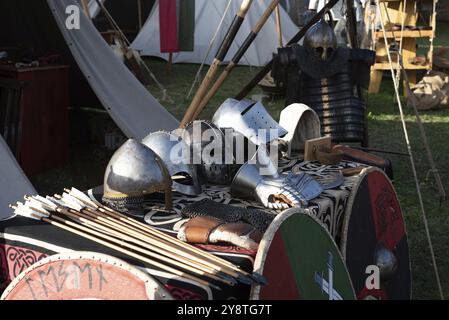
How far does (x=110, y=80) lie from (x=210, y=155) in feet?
8.11

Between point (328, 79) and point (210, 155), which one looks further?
point (328, 79)

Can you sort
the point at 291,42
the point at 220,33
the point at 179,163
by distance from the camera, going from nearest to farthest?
the point at 179,163 < the point at 291,42 < the point at 220,33

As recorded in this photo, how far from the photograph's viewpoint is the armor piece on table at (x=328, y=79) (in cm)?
526

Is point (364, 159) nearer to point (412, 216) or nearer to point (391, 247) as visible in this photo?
point (391, 247)

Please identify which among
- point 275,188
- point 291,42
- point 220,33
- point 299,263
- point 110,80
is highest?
point 220,33

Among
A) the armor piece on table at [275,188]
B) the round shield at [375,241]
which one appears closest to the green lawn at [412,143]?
the round shield at [375,241]

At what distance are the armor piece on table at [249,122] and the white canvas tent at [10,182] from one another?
4.69 ft

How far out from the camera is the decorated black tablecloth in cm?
209

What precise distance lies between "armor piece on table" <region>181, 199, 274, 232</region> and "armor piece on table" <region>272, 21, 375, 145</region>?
8.65ft

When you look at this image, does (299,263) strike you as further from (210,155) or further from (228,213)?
(210,155)

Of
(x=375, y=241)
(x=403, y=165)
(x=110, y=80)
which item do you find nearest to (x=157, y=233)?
(x=375, y=241)

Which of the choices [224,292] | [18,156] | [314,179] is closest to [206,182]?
[314,179]

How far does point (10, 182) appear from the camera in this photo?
427 centimetres

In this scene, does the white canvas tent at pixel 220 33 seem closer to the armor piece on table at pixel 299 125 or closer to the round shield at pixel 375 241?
the armor piece on table at pixel 299 125
